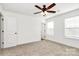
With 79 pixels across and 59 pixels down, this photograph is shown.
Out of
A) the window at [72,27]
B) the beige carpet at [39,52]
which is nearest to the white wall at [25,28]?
the beige carpet at [39,52]

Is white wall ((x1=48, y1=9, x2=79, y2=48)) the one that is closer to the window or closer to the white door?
the window

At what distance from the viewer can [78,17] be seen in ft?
19.3

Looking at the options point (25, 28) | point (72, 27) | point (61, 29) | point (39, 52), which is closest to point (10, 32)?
point (25, 28)

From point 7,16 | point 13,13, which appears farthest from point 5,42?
point 13,13

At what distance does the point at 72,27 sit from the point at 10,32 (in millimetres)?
4009

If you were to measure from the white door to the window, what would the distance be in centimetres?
357

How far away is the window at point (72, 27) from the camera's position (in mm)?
6061

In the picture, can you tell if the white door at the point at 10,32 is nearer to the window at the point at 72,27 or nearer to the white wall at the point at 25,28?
the white wall at the point at 25,28

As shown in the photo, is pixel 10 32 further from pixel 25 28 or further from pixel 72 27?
pixel 72 27

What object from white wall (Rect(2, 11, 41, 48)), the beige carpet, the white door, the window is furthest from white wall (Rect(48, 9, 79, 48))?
the white door

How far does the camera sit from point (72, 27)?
6484 millimetres

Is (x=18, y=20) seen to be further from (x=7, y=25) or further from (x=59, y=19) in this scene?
(x=59, y=19)

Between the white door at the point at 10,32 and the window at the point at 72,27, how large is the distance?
3565 mm

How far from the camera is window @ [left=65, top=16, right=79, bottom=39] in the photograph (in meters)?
6.06
